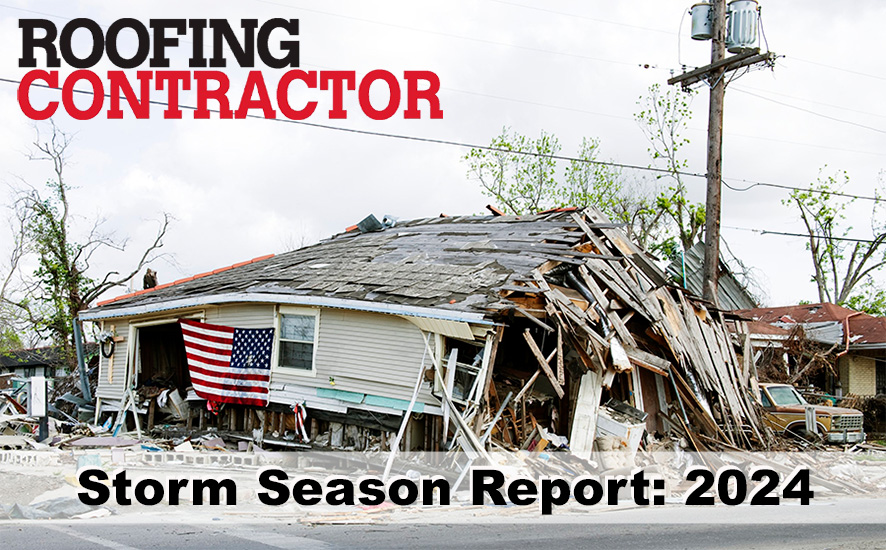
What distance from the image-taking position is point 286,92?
17891mm

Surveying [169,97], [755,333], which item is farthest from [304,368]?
[755,333]

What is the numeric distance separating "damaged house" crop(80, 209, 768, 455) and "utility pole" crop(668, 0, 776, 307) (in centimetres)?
98

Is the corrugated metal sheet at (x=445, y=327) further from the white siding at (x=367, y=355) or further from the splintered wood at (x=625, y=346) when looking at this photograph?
the splintered wood at (x=625, y=346)

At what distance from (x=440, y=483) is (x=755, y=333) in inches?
728

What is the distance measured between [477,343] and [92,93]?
32.0 ft

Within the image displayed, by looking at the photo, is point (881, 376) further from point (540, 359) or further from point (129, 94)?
point (129, 94)

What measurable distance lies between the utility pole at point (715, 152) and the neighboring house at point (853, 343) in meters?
9.79

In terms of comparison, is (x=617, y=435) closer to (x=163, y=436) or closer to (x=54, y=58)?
(x=163, y=436)

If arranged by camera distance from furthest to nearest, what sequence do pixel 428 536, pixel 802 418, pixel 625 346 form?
pixel 802 418 < pixel 625 346 < pixel 428 536

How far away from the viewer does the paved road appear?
8023 millimetres

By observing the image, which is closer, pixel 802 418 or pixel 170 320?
pixel 170 320

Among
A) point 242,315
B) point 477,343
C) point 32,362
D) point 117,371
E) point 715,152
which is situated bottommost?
point 32,362

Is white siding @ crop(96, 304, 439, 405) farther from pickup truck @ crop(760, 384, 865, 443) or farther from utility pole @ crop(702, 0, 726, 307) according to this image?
pickup truck @ crop(760, 384, 865, 443)

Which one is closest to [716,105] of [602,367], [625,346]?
[625,346]
